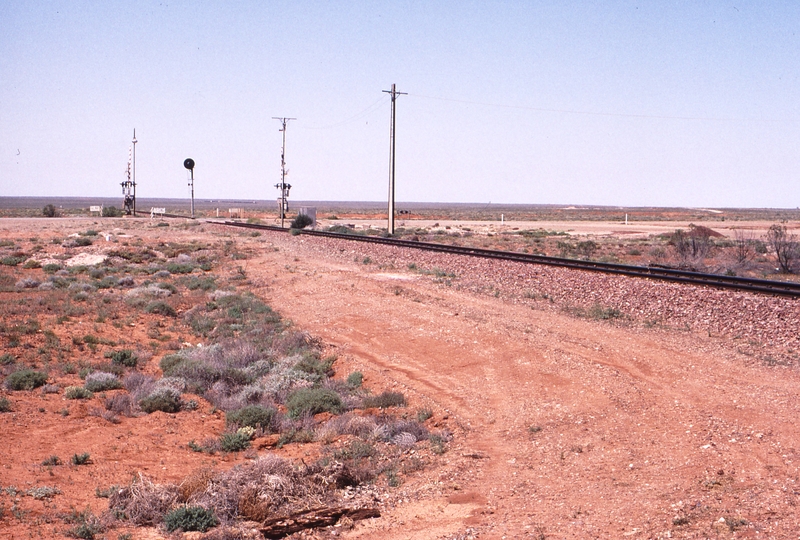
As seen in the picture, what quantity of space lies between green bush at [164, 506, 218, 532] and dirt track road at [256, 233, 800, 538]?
168 cm

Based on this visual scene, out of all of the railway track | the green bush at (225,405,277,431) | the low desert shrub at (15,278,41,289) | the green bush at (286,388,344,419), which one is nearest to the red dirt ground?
the green bush at (225,405,277,431)

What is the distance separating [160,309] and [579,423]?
48.3ft

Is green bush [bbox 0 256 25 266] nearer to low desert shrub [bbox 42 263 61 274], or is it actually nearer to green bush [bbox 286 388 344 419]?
low desert shrub [bbox 42 263 61 274]

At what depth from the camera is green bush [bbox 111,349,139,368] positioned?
51.0 feet

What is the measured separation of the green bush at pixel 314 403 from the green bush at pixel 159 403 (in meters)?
2.01

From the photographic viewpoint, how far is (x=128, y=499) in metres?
8.26

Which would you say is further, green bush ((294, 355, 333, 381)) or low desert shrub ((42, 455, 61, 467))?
green bush ((294, 355, 333, 381))

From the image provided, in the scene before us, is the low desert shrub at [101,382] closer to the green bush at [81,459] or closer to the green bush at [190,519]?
the green bush at [81,459]

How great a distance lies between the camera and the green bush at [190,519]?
305 inches

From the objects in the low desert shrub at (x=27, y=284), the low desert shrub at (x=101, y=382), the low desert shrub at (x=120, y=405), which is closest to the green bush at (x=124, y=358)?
A: the low desert shrub at (x=101, y=382)

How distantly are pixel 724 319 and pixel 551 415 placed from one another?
7.55 metres

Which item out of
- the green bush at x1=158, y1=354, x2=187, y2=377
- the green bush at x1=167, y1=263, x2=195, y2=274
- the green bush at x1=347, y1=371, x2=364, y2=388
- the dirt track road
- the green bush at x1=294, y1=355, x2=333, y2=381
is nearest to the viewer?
the dirt track road

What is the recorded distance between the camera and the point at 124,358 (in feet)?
51.7

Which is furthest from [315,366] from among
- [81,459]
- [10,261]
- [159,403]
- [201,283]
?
[10,261]
